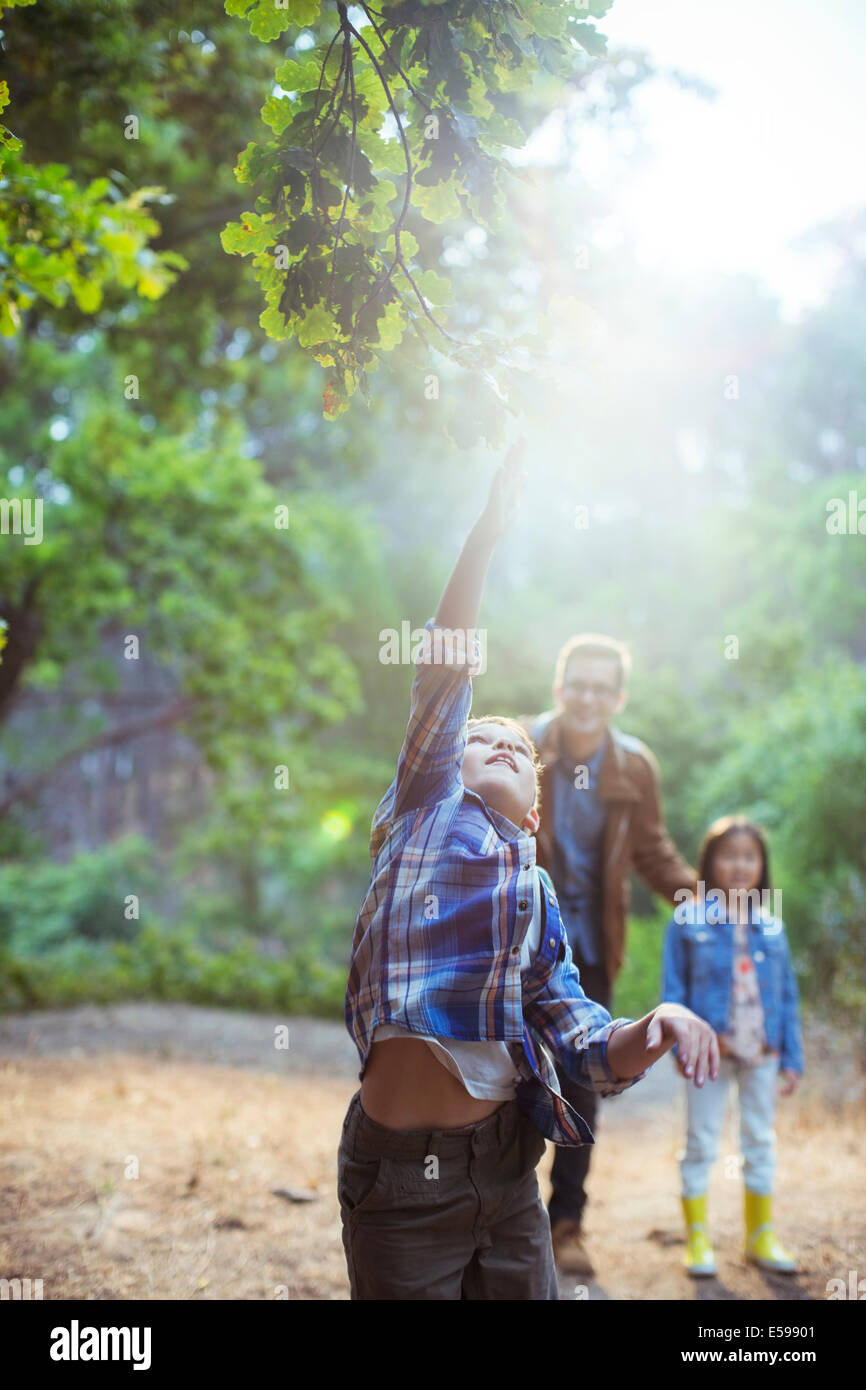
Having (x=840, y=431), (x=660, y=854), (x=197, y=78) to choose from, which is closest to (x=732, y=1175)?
(x=660, y=854)

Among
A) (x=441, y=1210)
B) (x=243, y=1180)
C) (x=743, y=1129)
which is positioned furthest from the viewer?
(x=243, y=1180)

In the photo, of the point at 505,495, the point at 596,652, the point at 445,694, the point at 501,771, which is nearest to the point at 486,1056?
the point at 501,771

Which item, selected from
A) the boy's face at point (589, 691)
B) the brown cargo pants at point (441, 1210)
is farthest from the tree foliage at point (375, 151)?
the boy's face at point (589, 691)

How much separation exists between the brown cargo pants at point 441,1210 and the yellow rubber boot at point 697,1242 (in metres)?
1.86

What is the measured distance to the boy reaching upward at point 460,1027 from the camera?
1623 mm

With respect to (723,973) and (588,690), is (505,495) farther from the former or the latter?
(723,973)

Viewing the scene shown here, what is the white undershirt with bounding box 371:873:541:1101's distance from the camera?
64.4 inches

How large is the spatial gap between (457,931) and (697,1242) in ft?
7.95

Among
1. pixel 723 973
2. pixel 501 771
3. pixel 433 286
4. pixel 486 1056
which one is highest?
pixel 433 286

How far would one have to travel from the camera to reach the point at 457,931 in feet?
5.31

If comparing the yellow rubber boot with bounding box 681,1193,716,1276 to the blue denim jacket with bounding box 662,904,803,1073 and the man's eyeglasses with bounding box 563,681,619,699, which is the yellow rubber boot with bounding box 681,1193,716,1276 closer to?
the blue denim jacket with bounding box 662,904,803,1073

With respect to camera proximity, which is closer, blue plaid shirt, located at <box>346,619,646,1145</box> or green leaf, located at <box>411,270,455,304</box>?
blue plaid shirt, located at <box>346,619,646,1145</box>

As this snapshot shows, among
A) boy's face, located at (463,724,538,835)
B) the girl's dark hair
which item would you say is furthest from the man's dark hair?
boy's face, located at (463,724,538,835)

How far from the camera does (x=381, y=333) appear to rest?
191 centimetres
